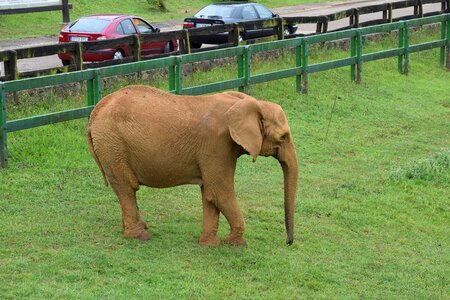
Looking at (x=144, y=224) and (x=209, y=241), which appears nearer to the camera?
(x=209, y=241)

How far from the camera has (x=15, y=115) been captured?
14.8 meters

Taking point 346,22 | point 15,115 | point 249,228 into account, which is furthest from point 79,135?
point 346,22

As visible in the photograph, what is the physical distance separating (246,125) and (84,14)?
90.6ft

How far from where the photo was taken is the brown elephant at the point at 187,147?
33.1ft

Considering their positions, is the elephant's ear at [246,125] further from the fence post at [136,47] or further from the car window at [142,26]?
the car window at [142,26]

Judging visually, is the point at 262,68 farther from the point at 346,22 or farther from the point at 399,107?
the point at 346,22

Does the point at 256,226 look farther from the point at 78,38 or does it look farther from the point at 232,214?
the point at 78,38

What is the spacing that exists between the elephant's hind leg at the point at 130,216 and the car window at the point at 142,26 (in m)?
14.4

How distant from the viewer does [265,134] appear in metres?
10.1

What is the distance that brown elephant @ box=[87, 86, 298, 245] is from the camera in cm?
1009

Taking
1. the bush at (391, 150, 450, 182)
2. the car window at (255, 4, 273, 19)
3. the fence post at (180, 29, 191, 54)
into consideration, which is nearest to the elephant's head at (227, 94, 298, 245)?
the bush at (391, 150, 450, 182)

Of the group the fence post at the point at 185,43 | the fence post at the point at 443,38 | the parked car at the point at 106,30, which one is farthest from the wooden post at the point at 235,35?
the fence post at the point at 443,38

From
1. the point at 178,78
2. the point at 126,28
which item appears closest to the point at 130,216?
the point at 178,78

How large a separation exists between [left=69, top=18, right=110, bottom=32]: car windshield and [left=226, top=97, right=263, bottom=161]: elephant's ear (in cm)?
1381
